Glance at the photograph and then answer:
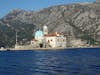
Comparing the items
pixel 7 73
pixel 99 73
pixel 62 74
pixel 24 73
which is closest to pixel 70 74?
pixel 62 74

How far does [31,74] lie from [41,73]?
9.81 ft

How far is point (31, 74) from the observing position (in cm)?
7012

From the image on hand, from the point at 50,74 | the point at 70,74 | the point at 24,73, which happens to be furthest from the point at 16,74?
the point at 70,74

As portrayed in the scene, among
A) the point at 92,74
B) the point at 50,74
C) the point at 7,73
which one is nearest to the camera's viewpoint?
the point at 92,74

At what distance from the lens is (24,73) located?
71750 millimetres

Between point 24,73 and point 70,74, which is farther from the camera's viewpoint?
point 24,73

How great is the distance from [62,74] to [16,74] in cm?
1049

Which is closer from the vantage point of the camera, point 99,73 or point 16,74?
point 99,73

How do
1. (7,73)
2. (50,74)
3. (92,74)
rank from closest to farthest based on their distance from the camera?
(92,74) < (50,74) < (7,73)

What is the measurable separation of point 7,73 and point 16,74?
3905 mm

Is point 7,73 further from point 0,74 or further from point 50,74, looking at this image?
point 50,74

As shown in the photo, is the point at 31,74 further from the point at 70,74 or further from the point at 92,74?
the point at 92,74

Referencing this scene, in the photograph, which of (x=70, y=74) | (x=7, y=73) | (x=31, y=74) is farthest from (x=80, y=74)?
(x=7, y=73)

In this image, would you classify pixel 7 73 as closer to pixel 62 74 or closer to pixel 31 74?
pixel 31 74
